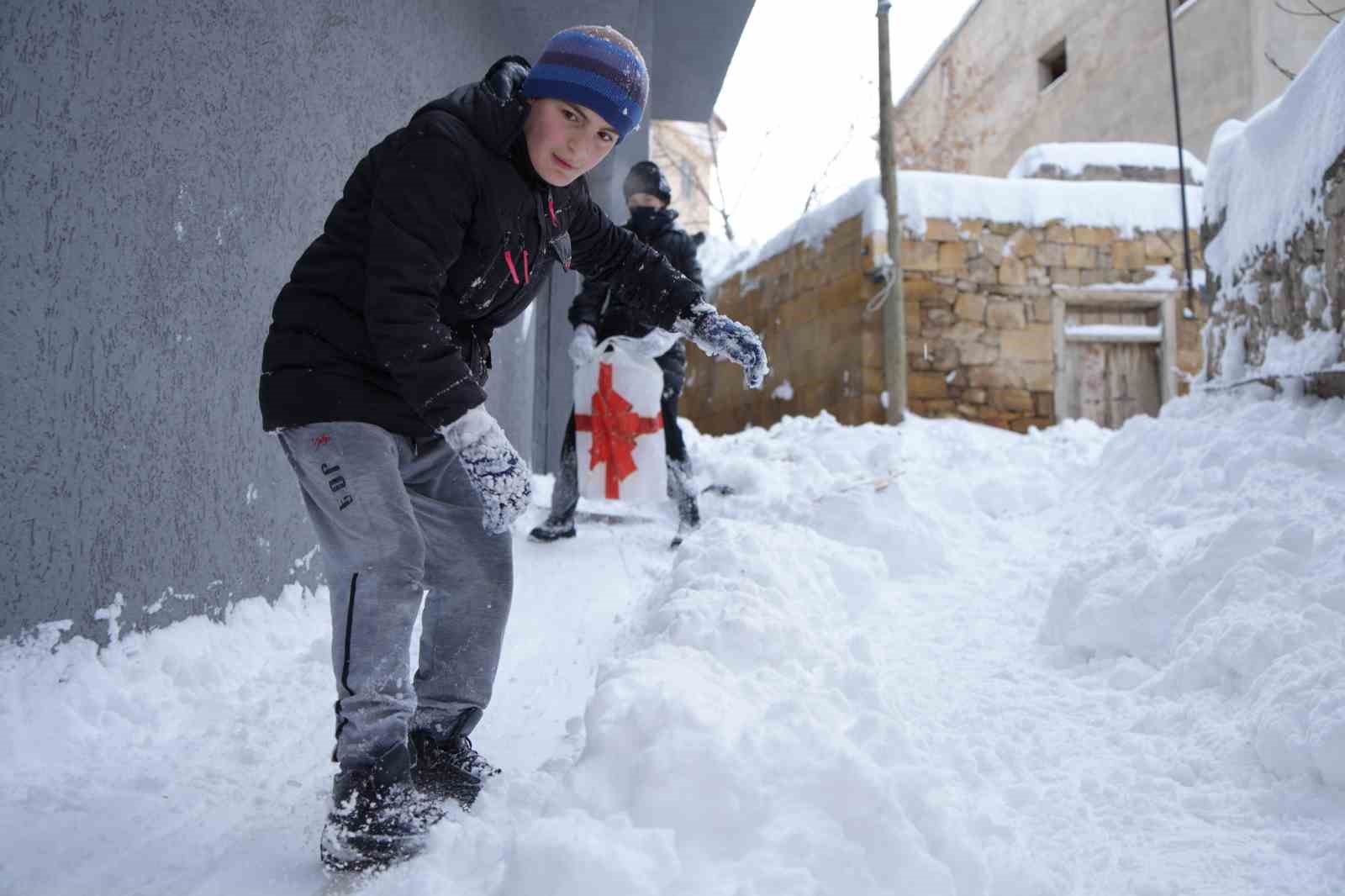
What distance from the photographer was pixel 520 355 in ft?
20.1

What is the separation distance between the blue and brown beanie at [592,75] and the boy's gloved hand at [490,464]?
633 millimetres

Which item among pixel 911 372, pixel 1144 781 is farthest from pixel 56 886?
pixel 911 372

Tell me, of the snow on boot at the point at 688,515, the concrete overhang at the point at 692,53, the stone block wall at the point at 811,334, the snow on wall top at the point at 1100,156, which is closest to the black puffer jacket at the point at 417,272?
the snow on boot at the point at 688,515

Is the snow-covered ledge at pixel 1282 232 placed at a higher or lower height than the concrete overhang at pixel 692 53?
lower

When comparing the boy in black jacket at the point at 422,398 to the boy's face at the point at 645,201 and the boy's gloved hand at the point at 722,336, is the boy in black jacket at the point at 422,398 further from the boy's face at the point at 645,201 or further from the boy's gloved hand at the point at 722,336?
the boy's face at the point at 645,201

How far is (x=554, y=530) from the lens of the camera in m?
4.47

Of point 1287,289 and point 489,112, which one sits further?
point 1287,289

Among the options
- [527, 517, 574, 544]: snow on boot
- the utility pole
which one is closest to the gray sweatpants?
[527, 517, 574, 544]: snow on boot

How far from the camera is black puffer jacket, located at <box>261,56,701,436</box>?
1.56 m

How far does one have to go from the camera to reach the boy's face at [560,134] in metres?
1.74

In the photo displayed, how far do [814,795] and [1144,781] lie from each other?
91cm

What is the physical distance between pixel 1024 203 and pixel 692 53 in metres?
4.16

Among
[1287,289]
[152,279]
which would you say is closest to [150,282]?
[152,279]

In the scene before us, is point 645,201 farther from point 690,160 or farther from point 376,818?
point 690,160
